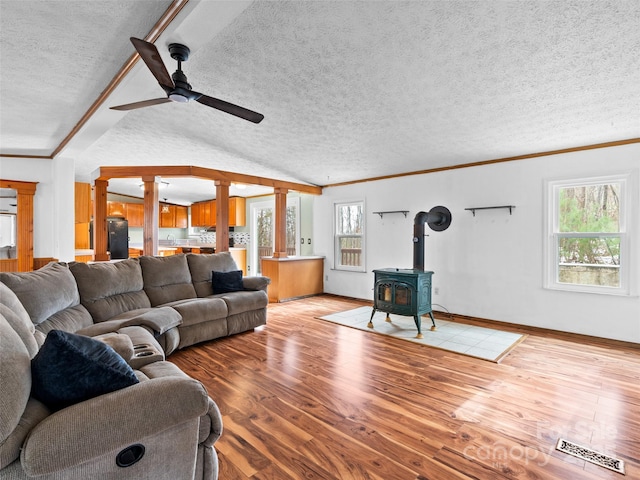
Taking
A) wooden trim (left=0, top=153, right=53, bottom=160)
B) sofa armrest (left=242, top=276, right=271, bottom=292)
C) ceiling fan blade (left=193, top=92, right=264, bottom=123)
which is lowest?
sofa armrest (left=242, top=276, right=271, bottom=292)

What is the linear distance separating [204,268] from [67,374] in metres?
3.19

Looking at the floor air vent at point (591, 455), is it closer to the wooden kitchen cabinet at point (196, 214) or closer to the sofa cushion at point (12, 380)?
the sofa cushion at point (12, 380)

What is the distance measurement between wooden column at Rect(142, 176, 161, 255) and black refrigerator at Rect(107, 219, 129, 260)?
8.98ft

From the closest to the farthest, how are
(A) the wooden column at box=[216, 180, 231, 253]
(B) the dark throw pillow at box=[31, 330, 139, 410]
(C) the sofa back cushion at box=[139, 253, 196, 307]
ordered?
(B) the dark throw pillow at box=[31, 330, 139, 410], (C) the sofa back cushion at box=[139, 253, 196, 307], (A) the wooden column at box=[216, 180, 231, 253]

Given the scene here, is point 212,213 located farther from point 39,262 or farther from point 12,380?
point 12,380

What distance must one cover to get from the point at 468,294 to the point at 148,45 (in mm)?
4709

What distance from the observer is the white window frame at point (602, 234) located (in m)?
3.66

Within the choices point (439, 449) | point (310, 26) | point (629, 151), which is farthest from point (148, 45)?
point (629, 151)

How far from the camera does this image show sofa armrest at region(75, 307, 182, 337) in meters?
2.56

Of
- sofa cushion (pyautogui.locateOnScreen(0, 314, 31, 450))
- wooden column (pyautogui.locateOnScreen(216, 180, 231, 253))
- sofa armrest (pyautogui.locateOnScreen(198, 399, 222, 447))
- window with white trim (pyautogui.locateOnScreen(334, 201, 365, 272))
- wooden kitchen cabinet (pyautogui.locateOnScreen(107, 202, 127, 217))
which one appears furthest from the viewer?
wooden kitchen cabinet (pyautogui.locateOnScreen(107, 202, 127, 217))

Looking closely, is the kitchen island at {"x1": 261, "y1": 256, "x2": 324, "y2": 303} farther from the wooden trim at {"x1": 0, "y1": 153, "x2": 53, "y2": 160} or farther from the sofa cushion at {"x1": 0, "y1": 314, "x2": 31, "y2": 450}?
the sofa cushion at {"x1": 0, "y1": 314, "x2": 31, "y2": 450}

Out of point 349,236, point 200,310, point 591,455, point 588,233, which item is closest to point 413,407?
point 591,455

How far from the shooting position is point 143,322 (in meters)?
2.82

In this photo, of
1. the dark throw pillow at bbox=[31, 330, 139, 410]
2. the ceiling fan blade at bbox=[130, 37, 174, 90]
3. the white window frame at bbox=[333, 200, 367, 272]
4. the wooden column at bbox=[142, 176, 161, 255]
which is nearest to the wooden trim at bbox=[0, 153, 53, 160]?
the wooden column at bbox=[142, 176, 161, 255]
